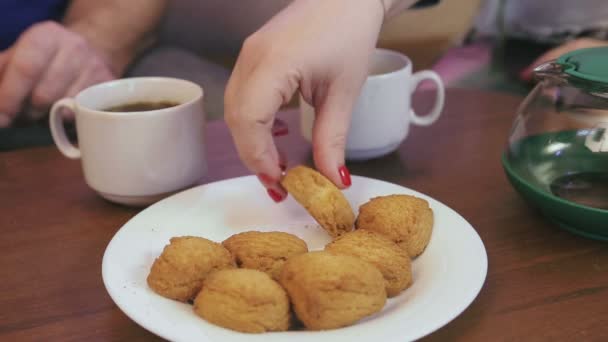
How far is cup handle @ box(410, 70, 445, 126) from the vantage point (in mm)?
865

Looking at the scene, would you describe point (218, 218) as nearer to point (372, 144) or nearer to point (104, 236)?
point (104, 236)

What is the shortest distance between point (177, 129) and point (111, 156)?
0.25ft

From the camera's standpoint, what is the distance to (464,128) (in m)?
0.93

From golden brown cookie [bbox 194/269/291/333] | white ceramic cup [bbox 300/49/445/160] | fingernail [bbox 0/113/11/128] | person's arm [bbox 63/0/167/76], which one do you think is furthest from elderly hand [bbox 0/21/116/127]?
golden brown cookie [bbox 194/269/291/333]

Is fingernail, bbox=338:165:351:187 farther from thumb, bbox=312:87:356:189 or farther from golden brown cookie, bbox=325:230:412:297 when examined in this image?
golden brown cookie, bbox=325:230:412:297

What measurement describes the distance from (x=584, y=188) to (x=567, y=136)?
0.23 ft

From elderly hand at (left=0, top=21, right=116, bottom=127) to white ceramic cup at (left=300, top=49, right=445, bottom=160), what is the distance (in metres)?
0.41

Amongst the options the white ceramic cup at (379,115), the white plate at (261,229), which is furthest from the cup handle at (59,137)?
the white ceramic cup at (379,115)

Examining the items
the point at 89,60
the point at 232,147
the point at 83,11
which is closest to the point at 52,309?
the point at 232,147

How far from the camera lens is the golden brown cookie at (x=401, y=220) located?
1.96 ft

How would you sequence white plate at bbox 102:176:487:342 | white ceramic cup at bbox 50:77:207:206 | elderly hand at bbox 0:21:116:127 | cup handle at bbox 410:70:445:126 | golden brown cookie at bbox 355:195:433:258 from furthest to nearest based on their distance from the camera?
elderly hand at bbox 0:21:116:127 < cup handle at bbox 410:70:445:126 < white ceramic cup at bbox 50:77:207:206 < golden brown cookie at bbox 355:195:433:258 < white plate at bbox 102:176:487:342

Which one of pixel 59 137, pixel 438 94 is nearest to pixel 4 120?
pixel 59 137

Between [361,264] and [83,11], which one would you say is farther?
[83,11]

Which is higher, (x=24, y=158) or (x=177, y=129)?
(x=177, y=129)
